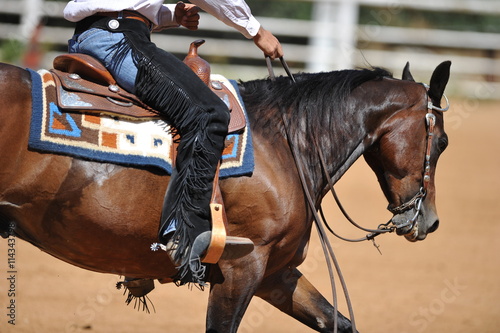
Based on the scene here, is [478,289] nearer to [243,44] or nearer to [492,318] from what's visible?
[492,318]

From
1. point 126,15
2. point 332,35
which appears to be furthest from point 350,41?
point 126,15

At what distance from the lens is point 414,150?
423 centimetres

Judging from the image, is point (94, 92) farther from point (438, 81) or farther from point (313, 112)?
point (438, 81)

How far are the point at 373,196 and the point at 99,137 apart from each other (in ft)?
25.5

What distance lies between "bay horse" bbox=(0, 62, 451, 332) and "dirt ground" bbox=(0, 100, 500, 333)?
207 cm

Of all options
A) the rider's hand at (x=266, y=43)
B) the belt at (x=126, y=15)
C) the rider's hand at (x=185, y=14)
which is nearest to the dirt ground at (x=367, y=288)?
the rider's hand at (x=185, y=14)

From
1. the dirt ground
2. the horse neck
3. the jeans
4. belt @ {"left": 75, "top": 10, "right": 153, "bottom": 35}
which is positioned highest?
belt @ {"left": 75, "top": 10, "right": 153, "bottom": 35}

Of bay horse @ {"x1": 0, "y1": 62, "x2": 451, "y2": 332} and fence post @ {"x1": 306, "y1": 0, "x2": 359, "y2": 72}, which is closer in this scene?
bay horse @ {"x1": 0, "y1": 62, "x2": 451, "y2": 332}

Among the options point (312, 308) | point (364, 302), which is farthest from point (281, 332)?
point (312, 308)

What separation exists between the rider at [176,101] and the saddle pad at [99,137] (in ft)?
0.37

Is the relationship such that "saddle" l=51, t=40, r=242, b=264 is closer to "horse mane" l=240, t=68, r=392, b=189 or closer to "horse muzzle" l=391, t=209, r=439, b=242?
"horse mane" l=240, t=68, r=392, b=189

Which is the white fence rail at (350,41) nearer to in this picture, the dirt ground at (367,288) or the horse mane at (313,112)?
the dirt ground at (367,288)

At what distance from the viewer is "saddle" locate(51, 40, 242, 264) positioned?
140 inches

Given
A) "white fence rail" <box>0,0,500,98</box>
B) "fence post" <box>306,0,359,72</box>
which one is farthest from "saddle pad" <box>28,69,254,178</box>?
"fence post" <box>306,0,359,72</box>
